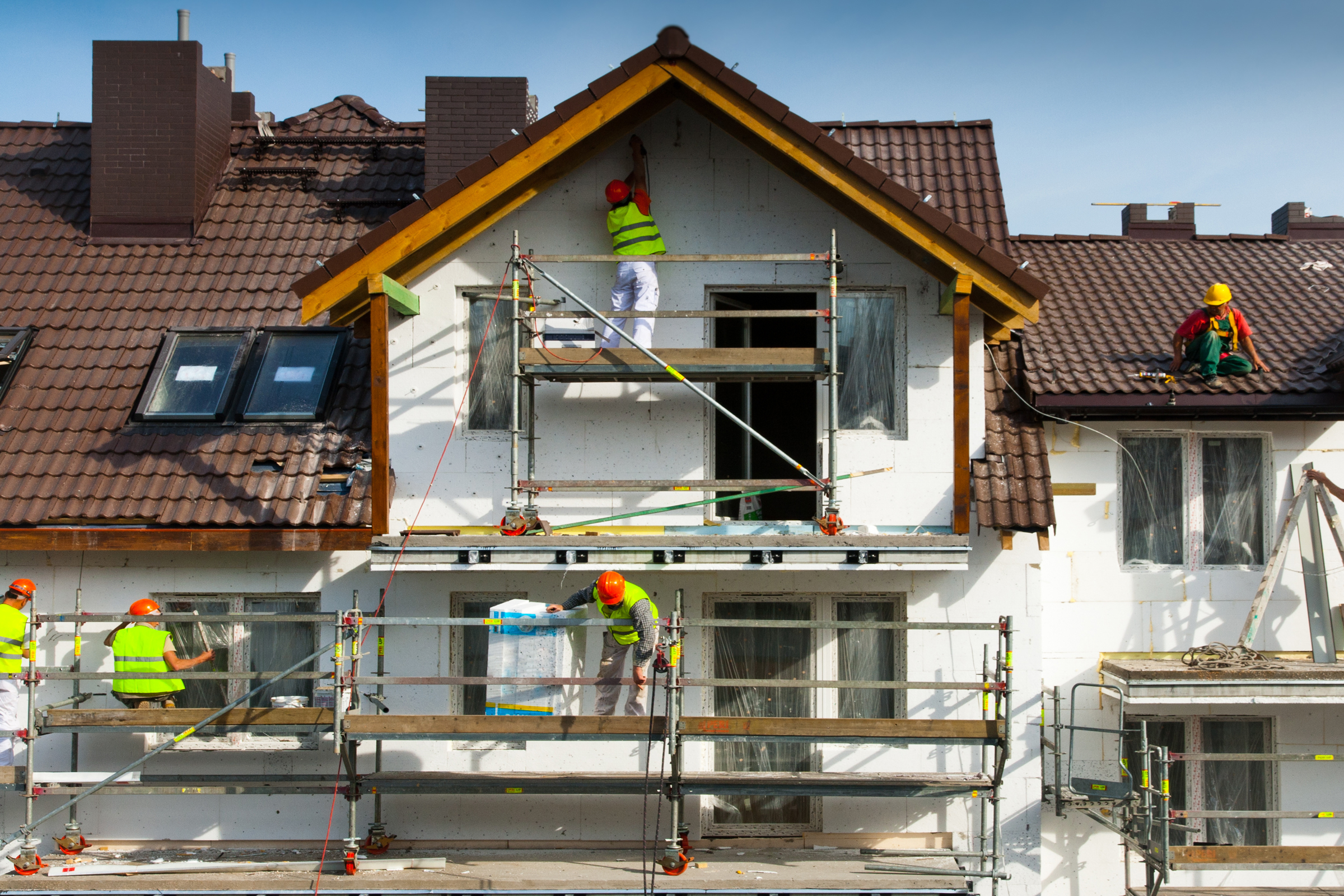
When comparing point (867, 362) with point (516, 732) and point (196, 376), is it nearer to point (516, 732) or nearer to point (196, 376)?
point (516, 732)

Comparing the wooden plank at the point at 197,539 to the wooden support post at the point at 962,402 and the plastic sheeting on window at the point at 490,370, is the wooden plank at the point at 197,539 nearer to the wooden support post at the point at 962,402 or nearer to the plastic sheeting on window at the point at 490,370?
the plastic sheeting on window at the point at 490,370

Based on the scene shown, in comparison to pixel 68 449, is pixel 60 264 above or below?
above

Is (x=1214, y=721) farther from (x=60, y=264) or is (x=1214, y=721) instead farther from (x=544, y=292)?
(x=60, y=264)

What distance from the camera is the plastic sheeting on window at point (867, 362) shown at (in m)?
9.68

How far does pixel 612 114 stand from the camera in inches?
356

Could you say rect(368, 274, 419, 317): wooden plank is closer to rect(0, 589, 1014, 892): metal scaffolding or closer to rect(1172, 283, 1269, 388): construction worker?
rect(0, 589, 1014, 892): metal scaffolding

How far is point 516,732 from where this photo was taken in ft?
27.7

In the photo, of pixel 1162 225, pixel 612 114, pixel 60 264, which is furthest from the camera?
pixel 1162 225

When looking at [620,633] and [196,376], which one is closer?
[620,633]

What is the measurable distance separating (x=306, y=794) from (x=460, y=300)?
441 cm

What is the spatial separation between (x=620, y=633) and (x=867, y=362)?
10.6ft

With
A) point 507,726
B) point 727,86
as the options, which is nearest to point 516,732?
point 507,726

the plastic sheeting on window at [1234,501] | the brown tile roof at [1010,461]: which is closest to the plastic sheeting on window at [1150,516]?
the plastic sheeting on window at [1234,501]

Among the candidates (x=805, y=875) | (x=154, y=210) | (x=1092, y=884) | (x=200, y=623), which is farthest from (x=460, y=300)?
(x=1092, y=884)
